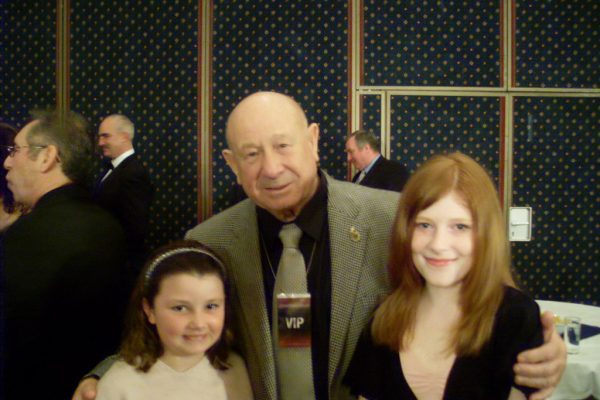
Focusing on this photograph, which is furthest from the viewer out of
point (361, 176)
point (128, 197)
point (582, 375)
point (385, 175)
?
point (361, 176)

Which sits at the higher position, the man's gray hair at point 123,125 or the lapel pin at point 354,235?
the man's gray hair at point 123,125

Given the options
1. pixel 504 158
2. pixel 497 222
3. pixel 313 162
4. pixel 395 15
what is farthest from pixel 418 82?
pixel 497 222

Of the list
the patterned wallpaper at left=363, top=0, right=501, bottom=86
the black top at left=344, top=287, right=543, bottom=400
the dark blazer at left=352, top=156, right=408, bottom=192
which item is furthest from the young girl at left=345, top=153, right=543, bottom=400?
the patterned wallpaper at left=363, top=0, right=501, bottom=86

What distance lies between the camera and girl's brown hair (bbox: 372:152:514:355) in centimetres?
119

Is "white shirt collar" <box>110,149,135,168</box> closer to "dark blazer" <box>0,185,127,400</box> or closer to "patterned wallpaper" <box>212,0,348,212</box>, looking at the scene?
"patterned wallpaper" <box>212,0,348,212</box>

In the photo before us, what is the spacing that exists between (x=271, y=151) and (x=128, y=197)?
281 centimetres

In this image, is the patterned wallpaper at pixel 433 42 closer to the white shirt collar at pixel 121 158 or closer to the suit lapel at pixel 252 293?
the white shirt collar at pixel 121 158

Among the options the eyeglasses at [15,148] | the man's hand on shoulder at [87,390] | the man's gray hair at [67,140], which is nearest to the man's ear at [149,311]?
the man's hand on shoulder at [87,390]

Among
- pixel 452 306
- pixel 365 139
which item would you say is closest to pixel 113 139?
pixel 365 139

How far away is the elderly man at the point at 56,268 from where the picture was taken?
167 centimetres

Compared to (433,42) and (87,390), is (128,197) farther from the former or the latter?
(433,42)

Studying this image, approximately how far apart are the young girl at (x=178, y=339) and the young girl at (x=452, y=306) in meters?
0.47

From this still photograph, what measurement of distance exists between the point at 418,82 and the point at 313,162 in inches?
136

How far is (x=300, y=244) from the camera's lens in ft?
5.23
